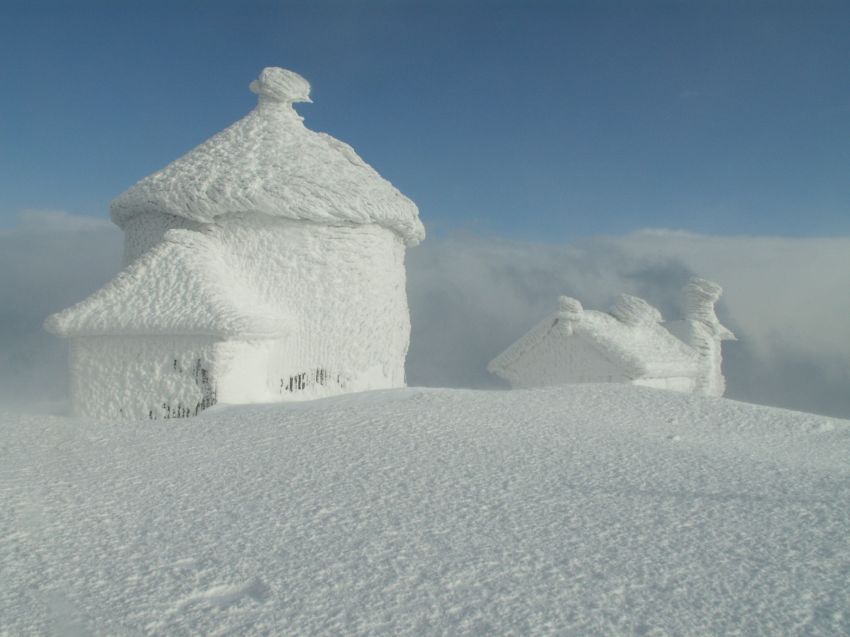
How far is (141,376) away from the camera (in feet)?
24.2

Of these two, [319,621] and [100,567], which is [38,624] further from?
[319,621]

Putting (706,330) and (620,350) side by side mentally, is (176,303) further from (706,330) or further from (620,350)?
(706,330)

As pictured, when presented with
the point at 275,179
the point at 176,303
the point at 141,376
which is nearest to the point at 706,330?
the point at 275,179

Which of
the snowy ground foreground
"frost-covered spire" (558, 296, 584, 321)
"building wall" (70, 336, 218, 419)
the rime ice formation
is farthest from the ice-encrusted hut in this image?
the rime ice formation

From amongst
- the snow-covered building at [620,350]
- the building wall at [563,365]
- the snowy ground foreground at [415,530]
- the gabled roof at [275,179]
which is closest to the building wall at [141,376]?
the snowy ground foreground at [415,530]

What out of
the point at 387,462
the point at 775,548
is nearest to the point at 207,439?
the point at 387,462

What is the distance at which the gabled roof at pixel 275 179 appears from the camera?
8195 mm

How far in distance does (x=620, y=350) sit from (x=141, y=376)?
30.2 ft

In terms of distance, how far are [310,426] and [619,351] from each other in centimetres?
917

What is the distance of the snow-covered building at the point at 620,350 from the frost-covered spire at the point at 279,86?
23.2 ft

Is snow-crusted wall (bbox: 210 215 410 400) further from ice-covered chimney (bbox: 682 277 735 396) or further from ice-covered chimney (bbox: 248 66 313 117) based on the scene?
ice-covered chimney (bbox: 682 277 735 396)

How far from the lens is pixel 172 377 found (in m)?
7.29

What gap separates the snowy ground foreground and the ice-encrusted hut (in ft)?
4.87

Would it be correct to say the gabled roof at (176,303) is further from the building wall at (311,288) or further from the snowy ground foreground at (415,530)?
the snowy ground foreground at (415,530)
